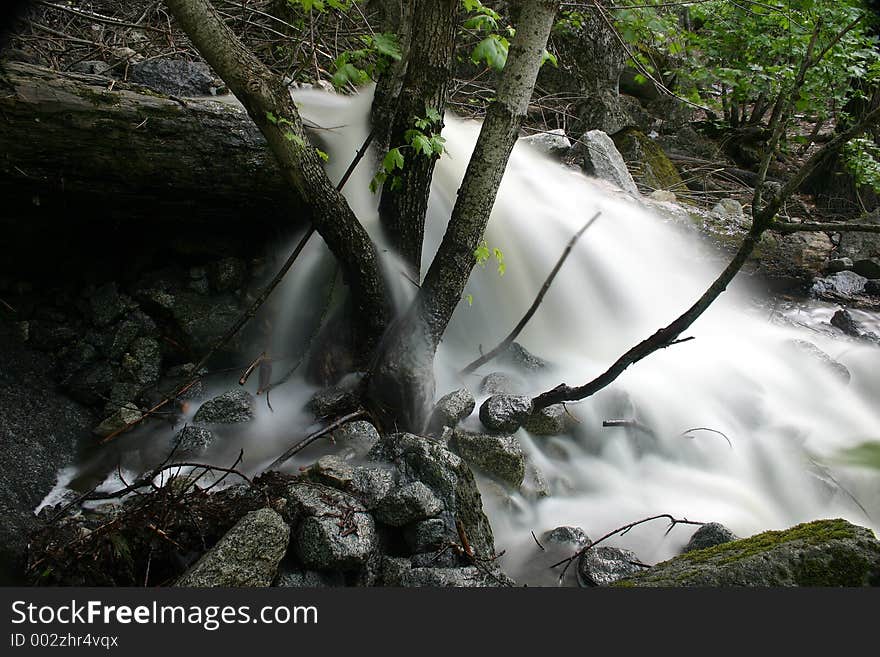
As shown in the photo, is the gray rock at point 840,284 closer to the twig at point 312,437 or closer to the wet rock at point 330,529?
the twig at point 312,437

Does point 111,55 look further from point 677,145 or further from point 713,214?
point 677,145

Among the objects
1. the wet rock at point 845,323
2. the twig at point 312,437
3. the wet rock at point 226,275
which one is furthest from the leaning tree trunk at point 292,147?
the wet rock at point 845,323

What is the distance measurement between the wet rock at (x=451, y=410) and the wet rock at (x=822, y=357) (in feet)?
11.1

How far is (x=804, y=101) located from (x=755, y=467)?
409 centimetres

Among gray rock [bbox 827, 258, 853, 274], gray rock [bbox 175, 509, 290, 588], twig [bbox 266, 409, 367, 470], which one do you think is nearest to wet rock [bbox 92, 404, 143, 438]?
twig [bbox 266, 409, 367, 470]

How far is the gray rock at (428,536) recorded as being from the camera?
2.67 meters

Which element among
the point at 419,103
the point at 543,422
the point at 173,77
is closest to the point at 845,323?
the point at 543,422

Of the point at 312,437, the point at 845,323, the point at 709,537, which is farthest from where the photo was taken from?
the point at 845,323

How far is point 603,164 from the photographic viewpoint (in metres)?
6.91

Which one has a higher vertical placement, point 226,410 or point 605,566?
point 605,566

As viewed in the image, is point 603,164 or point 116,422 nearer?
point 116,422

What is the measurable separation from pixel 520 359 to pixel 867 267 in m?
5.00

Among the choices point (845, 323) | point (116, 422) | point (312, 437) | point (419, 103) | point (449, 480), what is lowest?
point (116, 422)

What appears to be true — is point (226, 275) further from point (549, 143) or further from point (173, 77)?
point (549, 143)
